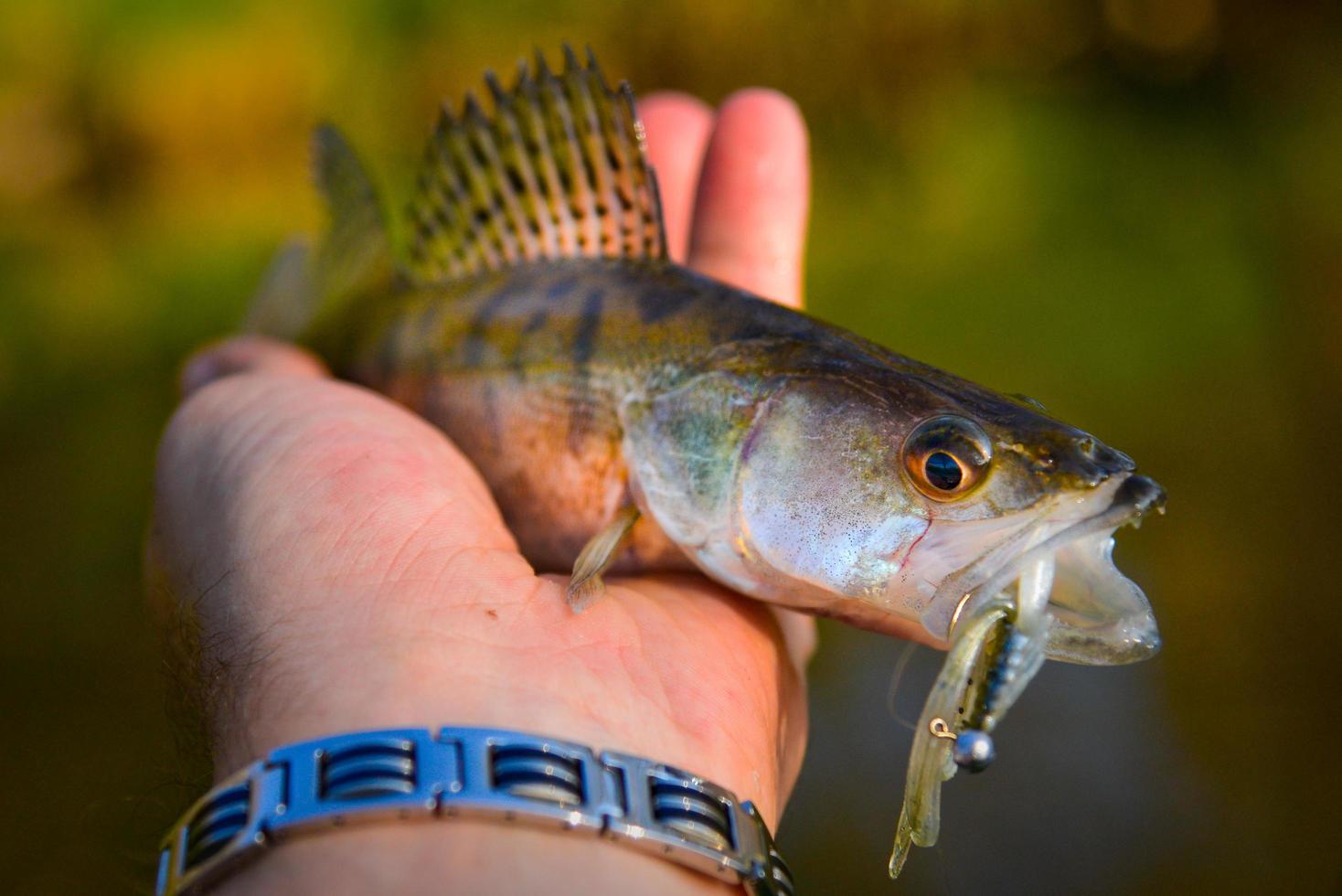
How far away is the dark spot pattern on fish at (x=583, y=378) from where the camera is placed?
2.69m

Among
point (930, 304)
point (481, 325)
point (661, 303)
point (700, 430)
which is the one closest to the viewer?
point (700, 430)

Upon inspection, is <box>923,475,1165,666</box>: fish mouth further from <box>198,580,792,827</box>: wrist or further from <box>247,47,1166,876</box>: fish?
<box>198,580,792,827</box>: wrist

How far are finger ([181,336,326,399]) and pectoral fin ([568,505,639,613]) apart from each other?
1.45 m

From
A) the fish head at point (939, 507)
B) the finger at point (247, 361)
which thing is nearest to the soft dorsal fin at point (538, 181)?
the finger at point (247, 361)

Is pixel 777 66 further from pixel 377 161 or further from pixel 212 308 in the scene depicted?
pixel 212 308

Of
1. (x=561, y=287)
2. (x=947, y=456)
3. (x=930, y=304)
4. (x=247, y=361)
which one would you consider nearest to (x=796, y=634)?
(x=947, y=456)

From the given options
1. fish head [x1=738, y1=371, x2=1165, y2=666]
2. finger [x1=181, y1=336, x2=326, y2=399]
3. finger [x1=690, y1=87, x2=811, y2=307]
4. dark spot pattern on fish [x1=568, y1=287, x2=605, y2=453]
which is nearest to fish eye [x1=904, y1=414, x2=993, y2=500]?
fish head [x1=738, y1=371, x2=1165, y2=666]

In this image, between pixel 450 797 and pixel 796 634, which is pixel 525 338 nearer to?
pixel 796 634

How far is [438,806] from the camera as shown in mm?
1591

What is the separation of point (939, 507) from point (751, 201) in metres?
1.96

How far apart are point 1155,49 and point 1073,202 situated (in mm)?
2952

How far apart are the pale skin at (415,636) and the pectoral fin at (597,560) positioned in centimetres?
3

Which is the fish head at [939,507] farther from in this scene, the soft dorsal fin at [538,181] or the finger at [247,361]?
the finger at [247,361]

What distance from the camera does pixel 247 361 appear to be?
3623 mm
